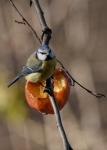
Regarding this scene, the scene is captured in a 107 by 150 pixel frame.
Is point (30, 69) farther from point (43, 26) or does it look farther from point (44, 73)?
point (43, 26)

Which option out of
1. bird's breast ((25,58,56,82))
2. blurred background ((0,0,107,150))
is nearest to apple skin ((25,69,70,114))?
bird's breast ((25,58,56,82))

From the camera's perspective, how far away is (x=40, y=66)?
1.46 meters

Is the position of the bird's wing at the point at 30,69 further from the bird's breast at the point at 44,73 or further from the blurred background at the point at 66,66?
the blurred background at the point at 66,66

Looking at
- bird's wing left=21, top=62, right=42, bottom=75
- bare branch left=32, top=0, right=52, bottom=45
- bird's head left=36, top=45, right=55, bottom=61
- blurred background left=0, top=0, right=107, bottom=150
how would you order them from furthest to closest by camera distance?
blurred background left=0, top=0, right=107, bottom=150, bird's wing left=21, top=62, right=42, bottom=75, bird's head left=36, top=45, right=55, bottom=61, bare branch left=32, top=0, right=52, bottom=45

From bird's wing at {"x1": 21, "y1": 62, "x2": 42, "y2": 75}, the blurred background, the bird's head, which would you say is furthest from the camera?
the blurred background

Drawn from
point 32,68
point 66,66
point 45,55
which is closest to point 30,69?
point 32,68

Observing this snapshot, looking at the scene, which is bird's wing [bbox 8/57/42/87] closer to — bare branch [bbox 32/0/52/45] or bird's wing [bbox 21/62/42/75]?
bird's wing [bbox 21/62/42/75]

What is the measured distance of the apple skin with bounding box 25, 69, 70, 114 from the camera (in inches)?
47.1

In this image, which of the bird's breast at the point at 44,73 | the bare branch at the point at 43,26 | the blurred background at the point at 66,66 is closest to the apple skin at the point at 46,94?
the bird's breast at the point at 44,73

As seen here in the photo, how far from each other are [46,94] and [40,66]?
22 cm

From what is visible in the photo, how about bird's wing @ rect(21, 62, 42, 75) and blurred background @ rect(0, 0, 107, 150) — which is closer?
bird's wing @ rect(21, 62, 42, 75)

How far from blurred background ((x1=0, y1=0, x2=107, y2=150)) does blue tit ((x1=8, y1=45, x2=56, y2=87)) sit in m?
1.42

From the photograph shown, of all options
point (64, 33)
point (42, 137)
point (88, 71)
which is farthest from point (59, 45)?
point (42, 137)

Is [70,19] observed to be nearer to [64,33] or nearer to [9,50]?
[64,33]
